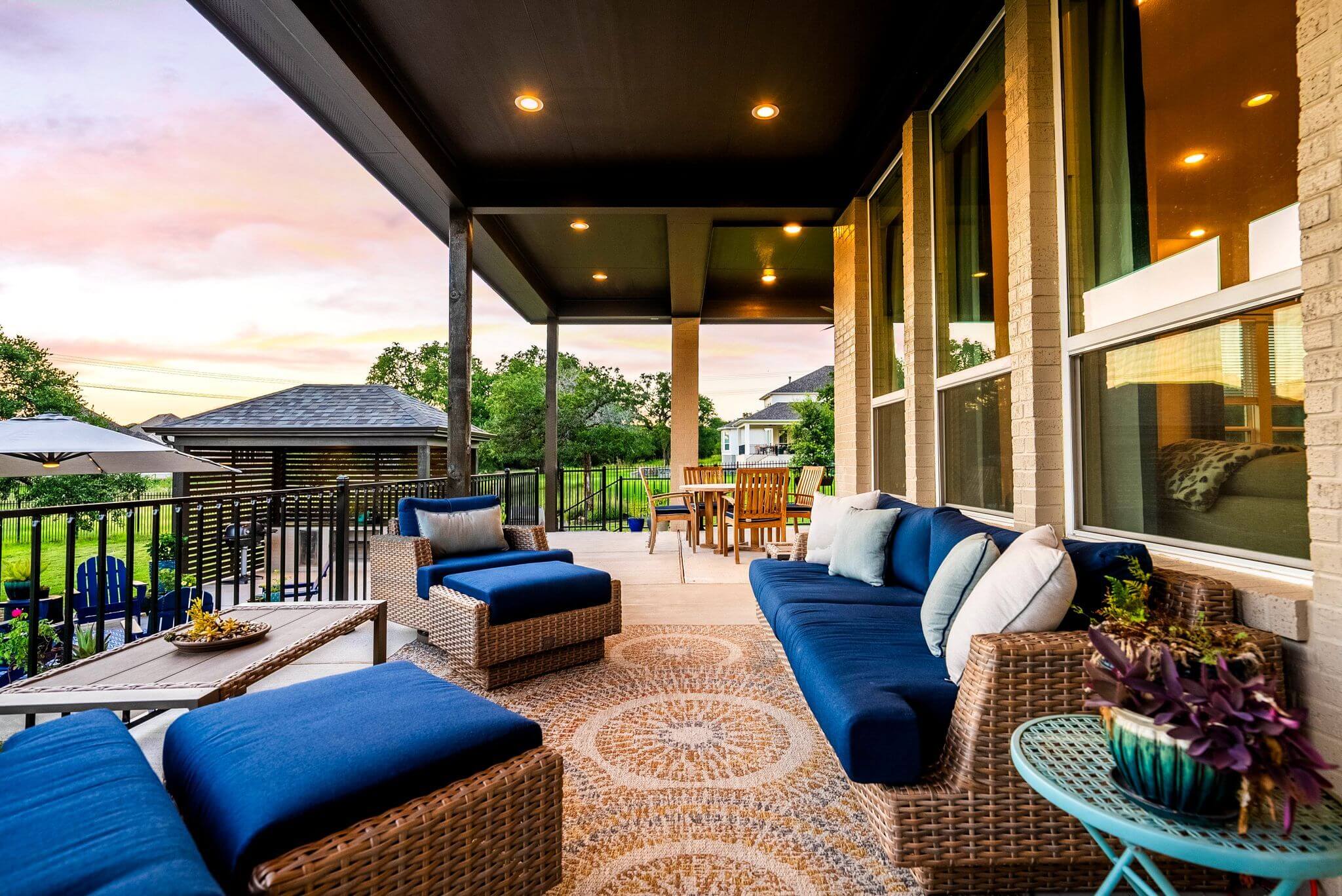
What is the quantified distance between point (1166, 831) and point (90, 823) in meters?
1.60

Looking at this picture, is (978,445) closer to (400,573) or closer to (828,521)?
(828,521)

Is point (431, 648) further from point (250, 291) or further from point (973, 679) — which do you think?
point (250, 291)

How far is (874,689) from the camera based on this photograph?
1533mm

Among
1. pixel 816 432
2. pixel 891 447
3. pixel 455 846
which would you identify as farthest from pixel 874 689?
pixel 816 432

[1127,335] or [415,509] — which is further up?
[1127,335]

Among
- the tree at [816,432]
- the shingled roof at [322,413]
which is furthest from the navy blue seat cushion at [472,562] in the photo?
the tree at [816,432]

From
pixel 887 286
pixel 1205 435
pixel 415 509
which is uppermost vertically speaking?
pixel 887 286

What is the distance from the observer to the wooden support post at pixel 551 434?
8.13 metres

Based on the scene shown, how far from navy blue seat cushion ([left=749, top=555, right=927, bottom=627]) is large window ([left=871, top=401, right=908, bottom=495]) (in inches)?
50.3

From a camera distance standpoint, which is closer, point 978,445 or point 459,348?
point 978,445

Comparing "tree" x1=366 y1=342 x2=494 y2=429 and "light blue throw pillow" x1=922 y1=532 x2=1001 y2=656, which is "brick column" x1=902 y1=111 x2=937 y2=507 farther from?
"tree" x1=366 y1=342 x2=494 y2=429

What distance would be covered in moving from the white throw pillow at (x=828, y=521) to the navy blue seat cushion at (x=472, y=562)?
1.44 meters

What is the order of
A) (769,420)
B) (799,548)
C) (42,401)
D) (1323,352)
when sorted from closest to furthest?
(1323,352)
(799,548)
(42,401)
(769,420)

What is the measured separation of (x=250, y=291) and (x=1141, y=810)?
1904 centimetres
